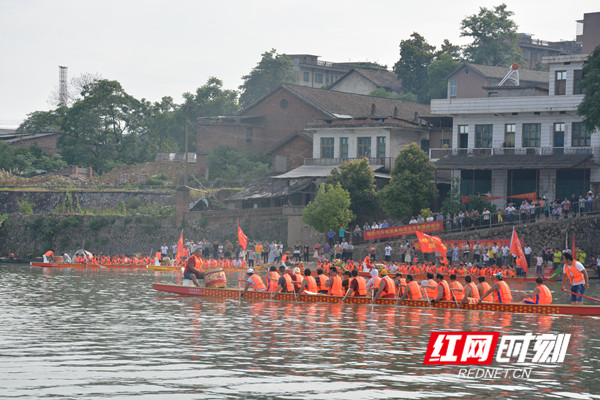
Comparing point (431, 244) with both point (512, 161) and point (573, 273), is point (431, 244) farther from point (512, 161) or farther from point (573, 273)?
point (573, 273)

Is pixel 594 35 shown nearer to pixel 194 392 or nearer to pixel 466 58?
pixel 466 58

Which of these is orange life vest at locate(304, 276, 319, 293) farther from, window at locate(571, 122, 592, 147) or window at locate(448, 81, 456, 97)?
window at locate(448, 81, 456, 97)

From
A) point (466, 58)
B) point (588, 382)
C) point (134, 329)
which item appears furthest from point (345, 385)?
point (466, 58)

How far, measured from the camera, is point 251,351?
22.7 metres

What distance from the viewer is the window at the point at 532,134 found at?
58.0 metres

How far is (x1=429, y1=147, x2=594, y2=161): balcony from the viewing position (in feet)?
183

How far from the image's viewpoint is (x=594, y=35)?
59.3 meters

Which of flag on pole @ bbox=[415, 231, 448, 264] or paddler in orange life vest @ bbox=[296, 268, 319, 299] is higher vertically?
flag on pole @ bbox=[415, 231, 448, 264]

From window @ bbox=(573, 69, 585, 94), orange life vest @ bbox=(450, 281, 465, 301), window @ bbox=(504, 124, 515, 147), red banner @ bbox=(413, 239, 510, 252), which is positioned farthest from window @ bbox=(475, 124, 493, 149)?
orange life vest @ bbox=(450, 281, 465, 301)

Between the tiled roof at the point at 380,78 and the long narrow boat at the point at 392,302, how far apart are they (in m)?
66.1

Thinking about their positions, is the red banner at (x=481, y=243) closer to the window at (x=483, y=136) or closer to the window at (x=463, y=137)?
the window at (x=483, y=136)

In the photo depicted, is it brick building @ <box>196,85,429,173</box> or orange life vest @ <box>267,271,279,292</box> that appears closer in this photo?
orange life vest @ <box>267,271,279,292</box>

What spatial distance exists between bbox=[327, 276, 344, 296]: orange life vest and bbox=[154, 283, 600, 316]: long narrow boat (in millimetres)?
187

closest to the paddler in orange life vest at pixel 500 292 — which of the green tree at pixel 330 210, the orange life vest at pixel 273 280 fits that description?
the orange life vest at pixel 273 280
